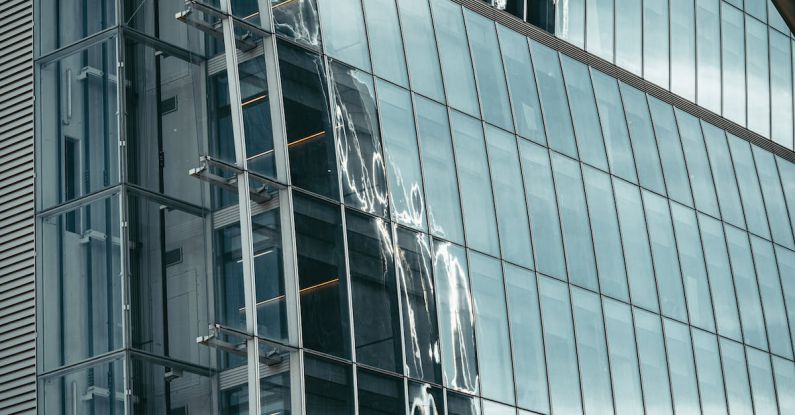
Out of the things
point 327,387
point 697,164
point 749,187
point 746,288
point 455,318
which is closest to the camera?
point 327,387

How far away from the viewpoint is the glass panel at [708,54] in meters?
40.9

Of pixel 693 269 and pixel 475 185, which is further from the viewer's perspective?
pixel 693 269

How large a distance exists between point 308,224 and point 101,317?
13.7ft

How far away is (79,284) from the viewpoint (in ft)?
91.2

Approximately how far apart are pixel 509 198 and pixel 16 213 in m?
10.2

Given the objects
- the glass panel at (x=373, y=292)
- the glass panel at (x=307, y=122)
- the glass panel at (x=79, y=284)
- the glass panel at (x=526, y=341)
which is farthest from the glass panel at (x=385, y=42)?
the glass panel at (x=79, y=284)

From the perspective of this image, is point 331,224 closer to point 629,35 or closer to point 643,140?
point 643,140

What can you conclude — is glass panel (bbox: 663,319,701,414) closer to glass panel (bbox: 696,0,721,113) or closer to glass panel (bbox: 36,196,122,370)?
glass panel (bbox: 696,0,721,113)

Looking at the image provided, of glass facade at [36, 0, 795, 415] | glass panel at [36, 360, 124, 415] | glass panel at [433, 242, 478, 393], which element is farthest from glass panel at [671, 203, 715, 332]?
glass panel at [36, 360, 124, 415]

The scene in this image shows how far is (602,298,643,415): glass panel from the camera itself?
3309 cm

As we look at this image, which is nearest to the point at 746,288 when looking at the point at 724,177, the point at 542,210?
the point at 724,177

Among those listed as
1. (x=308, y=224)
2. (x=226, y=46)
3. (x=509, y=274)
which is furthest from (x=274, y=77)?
(x=509, y=274)

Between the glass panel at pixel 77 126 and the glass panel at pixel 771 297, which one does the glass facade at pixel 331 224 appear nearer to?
the glass panel at pixel 77 126

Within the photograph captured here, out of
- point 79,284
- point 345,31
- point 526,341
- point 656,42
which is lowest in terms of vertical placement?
point 526,341
